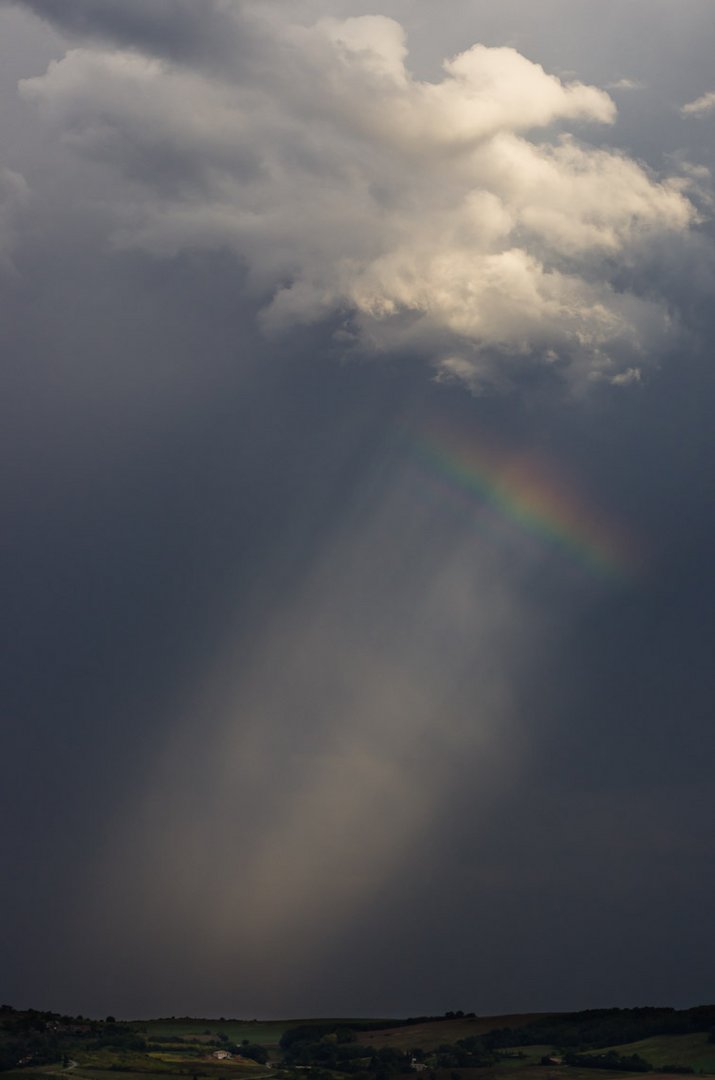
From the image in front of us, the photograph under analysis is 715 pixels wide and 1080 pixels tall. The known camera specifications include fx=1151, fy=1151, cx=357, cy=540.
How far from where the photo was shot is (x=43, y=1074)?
651 feet

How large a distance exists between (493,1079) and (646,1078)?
1037 inches

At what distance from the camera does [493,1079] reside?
200 metres

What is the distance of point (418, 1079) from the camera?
656ft

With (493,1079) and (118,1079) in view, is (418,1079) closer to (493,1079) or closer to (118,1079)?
(493,1079)

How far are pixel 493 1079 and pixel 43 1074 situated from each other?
7776cm

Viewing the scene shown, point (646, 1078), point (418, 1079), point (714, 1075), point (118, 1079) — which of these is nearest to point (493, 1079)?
point (418, 1079)

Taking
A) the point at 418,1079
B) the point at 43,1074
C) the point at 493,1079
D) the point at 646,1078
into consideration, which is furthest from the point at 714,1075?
the point at 43,1074

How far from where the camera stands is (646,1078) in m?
199

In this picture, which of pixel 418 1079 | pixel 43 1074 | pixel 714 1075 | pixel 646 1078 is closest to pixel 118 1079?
pixel 43 1074

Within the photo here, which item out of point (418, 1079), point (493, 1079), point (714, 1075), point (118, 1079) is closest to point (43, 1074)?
point (118, 1079)

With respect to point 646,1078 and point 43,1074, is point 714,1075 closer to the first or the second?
point 646,1078

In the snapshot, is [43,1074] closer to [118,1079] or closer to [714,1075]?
[118,1079]

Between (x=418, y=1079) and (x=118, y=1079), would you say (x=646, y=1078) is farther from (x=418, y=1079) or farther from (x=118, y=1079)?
(x=118, y=1079)

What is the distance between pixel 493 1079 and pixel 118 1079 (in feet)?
213
